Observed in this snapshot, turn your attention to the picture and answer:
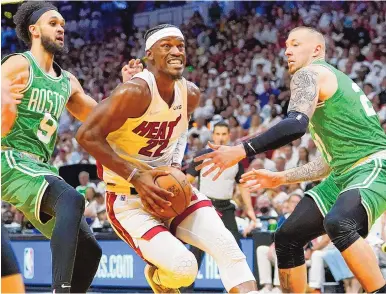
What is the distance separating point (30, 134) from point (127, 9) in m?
16.0

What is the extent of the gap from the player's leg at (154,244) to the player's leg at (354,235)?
957 mm

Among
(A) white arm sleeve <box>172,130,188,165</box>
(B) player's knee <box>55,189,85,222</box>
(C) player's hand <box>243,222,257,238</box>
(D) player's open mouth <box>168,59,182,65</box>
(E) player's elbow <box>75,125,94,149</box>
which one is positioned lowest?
(C) player's hand <box>243,222,257,238</box>

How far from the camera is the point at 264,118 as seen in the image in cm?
1327

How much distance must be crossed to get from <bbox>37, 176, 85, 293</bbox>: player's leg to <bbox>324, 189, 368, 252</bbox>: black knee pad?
162 cm

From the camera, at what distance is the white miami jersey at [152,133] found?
4848mm

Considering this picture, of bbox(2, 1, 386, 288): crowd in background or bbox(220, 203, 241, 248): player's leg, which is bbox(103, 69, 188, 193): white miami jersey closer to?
bbox(220, 203, 241, 248): player's leg

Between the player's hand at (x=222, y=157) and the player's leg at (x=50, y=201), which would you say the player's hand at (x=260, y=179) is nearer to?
the player's hand at (x=222, y=157)

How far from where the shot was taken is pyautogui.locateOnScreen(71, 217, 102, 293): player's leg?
208 inches

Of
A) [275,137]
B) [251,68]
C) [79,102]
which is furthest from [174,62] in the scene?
[251,68]

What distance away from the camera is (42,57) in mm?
5496

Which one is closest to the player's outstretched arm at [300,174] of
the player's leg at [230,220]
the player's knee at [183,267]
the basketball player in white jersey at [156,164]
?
the basketball player in white jersey at [156,164]

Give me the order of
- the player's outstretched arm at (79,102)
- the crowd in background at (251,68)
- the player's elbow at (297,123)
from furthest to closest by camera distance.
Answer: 1. the crowd in background at (251,68)
2. the player's outstretched arm at (79,102)
3. the player's elbow at (297,123)

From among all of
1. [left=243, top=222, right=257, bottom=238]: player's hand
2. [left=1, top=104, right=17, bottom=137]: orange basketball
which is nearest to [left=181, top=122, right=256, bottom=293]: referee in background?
[left=243, top=222, right=257, bottom=238]: player's hand

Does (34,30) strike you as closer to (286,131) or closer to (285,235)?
(286,131)
